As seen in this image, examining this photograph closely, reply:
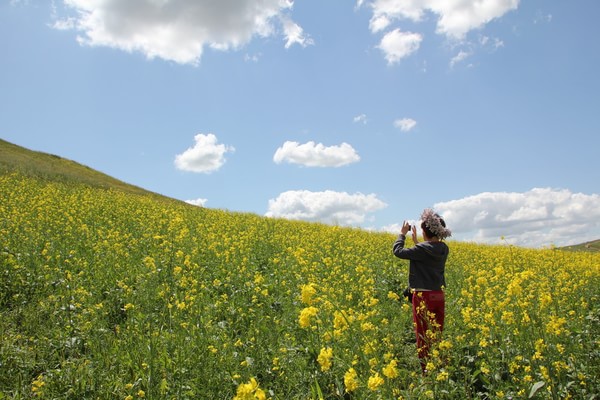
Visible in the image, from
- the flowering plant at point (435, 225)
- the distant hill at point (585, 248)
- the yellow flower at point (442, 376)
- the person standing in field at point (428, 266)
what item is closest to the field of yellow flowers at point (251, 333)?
the yellow flower at point (442, 376)

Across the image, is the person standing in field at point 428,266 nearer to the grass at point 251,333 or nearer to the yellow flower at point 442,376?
the grass at point 251,333

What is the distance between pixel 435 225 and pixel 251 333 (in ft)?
8.48

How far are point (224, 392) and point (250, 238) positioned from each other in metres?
8.64

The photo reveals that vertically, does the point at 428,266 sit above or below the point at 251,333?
above

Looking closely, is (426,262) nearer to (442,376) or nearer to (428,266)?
(428,266)

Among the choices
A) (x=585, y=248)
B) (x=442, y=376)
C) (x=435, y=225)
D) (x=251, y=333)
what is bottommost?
Result: (x=251, y=333)

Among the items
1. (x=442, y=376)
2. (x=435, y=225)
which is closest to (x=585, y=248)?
(x=435, y=225)

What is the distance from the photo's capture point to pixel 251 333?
525cm

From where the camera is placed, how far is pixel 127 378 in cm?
446

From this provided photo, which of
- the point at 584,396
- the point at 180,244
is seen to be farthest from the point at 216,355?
→ the point at 180,244

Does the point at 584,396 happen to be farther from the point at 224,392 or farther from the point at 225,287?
the point at 225,287

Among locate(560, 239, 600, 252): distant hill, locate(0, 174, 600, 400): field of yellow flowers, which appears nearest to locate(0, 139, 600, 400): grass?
locate(0, 174, 600, 400): field of yellow flowers

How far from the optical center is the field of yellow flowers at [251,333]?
146 inches

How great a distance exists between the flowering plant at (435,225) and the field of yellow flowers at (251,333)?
0.64m
